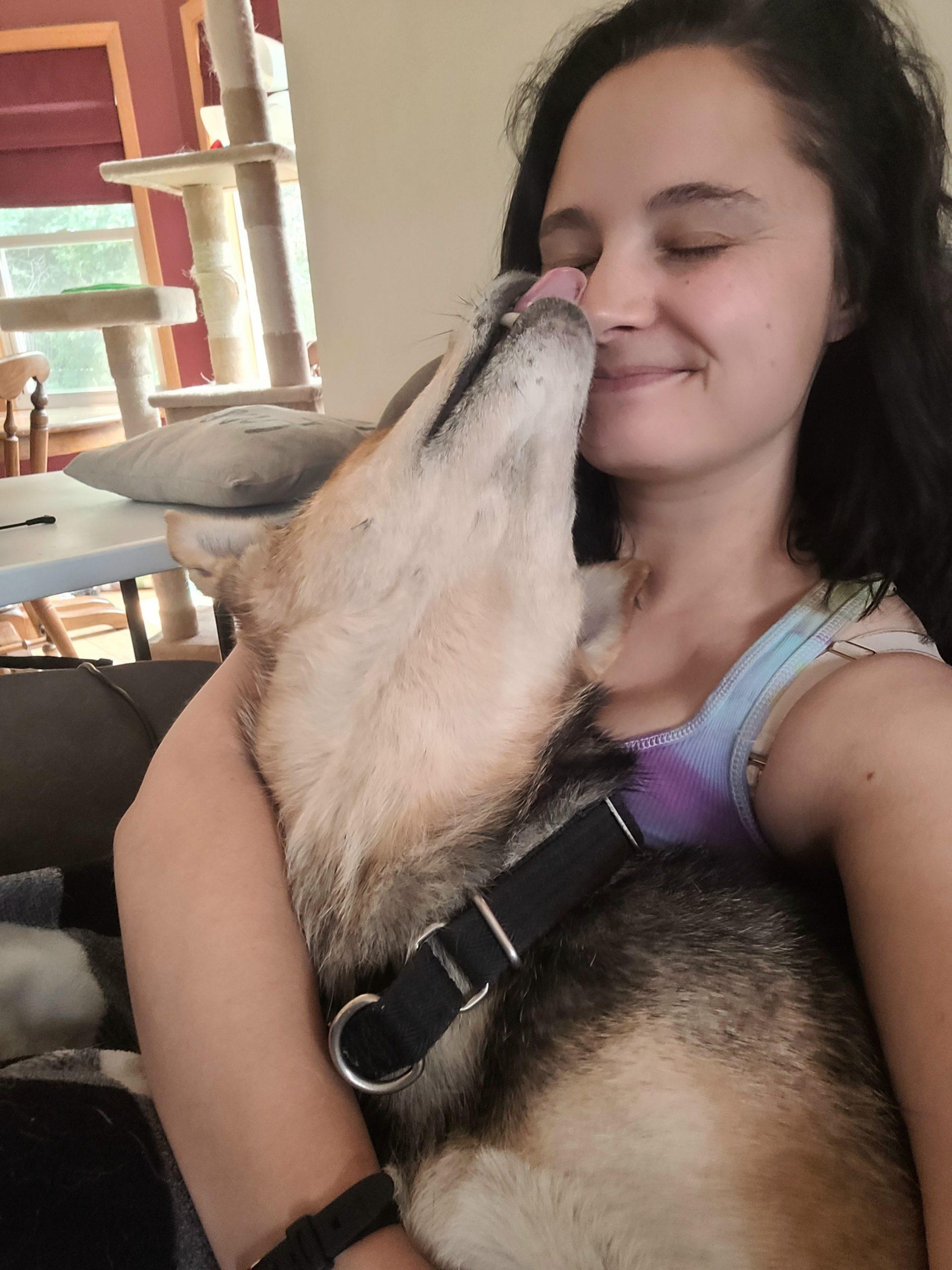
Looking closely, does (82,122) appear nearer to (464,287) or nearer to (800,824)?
(464,287)

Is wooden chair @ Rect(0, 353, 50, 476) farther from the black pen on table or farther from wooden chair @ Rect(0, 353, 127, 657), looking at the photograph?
the black pen on table

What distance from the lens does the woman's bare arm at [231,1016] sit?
0.78m

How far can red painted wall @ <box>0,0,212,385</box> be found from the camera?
22.5ft

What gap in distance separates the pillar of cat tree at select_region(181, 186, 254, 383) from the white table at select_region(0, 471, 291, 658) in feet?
7.43

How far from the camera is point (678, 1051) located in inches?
32.9

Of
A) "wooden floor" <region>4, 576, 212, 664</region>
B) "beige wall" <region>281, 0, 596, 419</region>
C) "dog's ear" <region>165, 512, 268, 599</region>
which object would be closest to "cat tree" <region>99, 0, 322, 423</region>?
"beige wall" <region>281, 0, 596, 419</region>

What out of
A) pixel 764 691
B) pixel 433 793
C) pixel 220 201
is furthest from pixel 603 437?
pixel 220 201

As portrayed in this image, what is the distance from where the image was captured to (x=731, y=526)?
1.28m

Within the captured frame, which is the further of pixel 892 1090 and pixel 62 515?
pixel 62 515

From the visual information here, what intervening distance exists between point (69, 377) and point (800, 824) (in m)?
9.32

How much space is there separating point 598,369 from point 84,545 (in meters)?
1.57

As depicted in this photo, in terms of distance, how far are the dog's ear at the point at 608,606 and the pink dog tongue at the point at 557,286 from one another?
1.23 ft

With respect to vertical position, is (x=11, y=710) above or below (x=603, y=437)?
below

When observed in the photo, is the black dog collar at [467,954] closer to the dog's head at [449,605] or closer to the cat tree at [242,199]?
the dog's head at [449,605]
